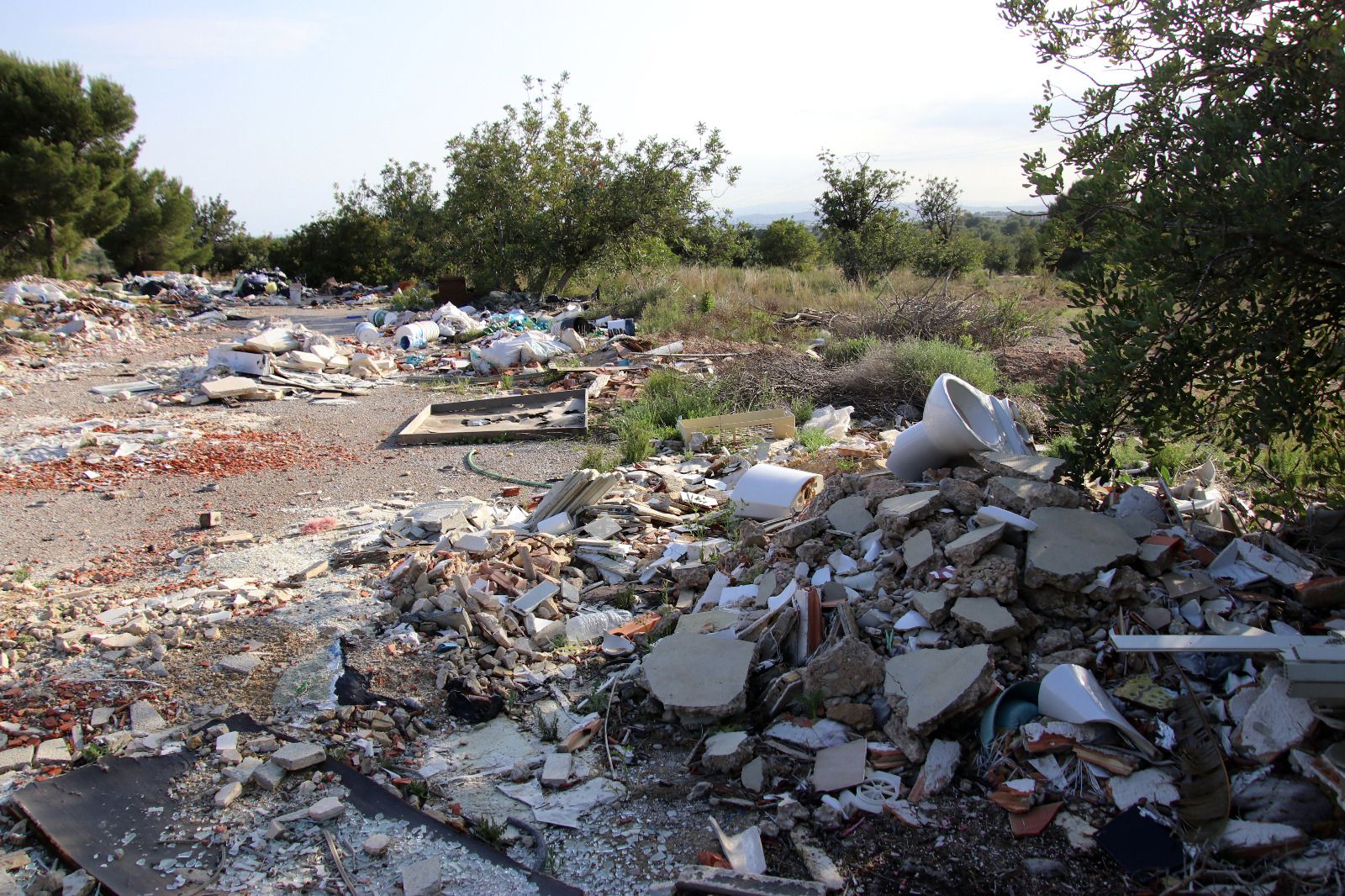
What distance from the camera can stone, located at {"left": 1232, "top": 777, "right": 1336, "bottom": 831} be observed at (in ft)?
7.73

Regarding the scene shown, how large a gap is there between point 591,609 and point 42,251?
26718mm

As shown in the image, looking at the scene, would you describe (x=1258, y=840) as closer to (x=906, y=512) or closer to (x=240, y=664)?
(x=906, y=512)

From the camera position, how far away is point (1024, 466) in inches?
155

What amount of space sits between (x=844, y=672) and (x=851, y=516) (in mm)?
1133

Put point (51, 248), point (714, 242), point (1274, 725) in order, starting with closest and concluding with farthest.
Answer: point (1274, 725) < point (714, 242) < point (51, 248)

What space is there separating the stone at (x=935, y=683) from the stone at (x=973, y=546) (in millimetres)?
416

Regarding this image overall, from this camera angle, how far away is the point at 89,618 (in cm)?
438

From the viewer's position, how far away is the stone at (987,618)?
10.2ft

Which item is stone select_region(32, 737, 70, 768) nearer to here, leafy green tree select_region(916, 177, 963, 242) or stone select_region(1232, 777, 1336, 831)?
stone select_region(1232, 777, 1336, 831)

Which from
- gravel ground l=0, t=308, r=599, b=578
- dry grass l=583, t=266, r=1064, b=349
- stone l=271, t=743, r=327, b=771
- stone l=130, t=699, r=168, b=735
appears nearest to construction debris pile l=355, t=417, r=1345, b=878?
stone l=271, t=743, r=327, b=771

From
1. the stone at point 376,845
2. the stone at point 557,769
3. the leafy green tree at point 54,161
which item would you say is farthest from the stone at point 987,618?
the leafy green tree at point 54,161

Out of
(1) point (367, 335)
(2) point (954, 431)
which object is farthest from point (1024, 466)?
(1) point (367, 335)

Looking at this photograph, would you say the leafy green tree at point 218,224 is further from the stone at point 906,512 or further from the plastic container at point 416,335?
the stone at point 906,512

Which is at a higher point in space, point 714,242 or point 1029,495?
point 714,242
